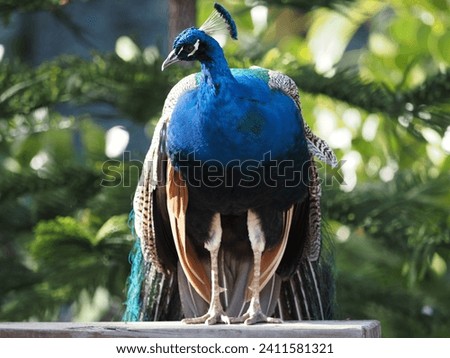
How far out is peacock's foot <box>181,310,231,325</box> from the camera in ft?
9.06

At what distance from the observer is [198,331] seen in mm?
2480

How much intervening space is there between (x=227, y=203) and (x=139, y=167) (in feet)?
3.97

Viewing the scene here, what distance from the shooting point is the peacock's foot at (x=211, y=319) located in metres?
2.76

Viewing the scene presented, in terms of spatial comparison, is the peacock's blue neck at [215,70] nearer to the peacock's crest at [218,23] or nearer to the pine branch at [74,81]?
the peacock's crest at [218,23]

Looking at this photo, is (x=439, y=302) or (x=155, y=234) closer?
(x=155, y=234)

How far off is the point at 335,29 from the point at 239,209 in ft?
10.1

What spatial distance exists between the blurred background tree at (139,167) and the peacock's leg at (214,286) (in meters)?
0.80

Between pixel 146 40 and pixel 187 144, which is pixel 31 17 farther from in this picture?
pixel 187 144

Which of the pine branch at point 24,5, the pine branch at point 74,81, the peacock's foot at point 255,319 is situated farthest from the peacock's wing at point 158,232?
the pine branch at point 24,5

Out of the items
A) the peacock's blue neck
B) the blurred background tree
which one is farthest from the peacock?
the blurred background tree

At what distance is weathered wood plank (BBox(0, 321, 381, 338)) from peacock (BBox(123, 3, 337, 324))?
0.23m

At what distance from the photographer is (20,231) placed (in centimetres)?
436

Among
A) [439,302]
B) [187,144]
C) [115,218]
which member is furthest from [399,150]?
[187,144]

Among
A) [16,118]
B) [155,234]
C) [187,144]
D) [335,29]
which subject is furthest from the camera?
[335,29]
